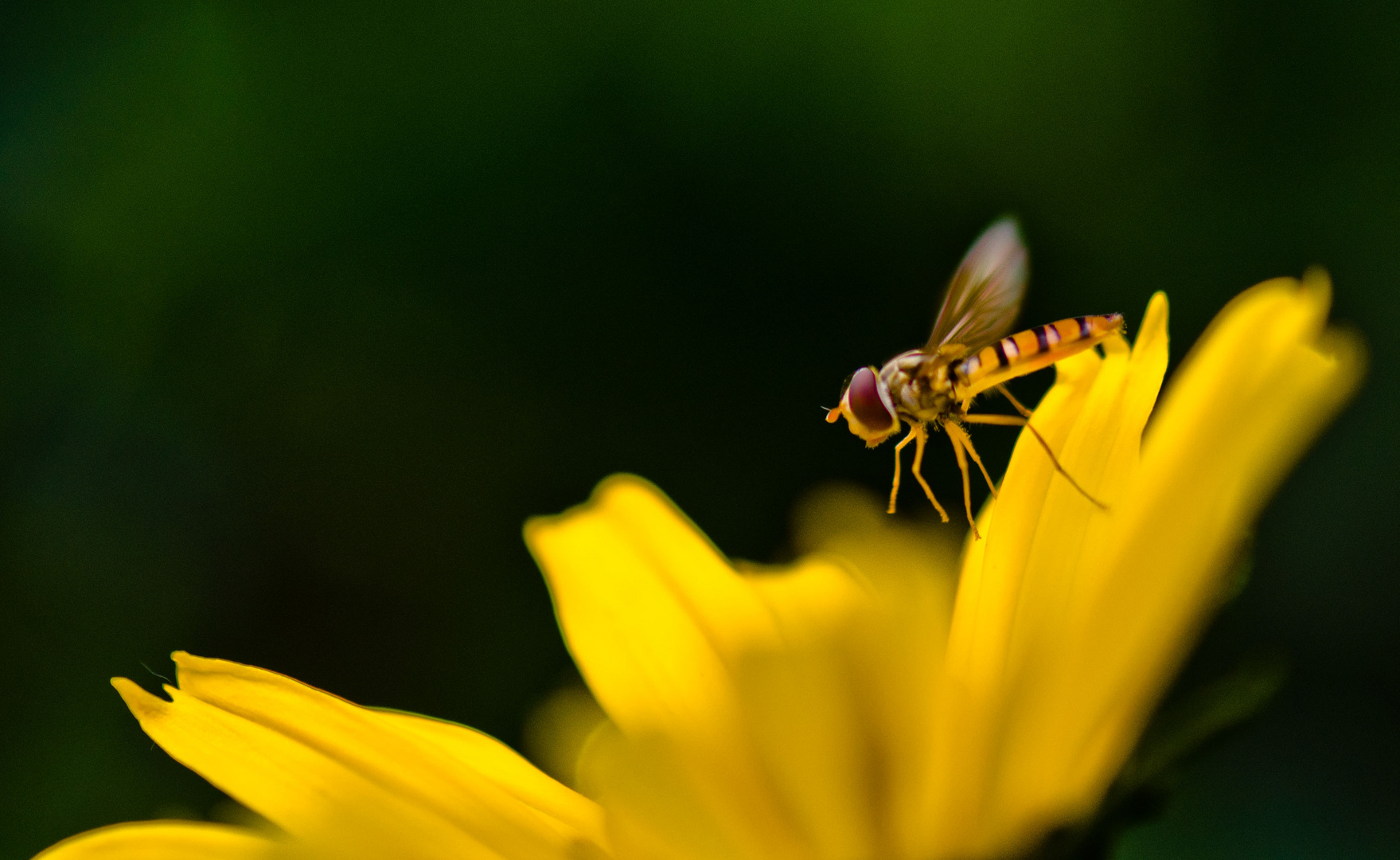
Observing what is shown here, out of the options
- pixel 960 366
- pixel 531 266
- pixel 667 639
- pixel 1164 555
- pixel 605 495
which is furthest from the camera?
pixel 531 266

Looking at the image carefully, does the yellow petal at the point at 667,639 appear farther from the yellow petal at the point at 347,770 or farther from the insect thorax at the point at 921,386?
the insect thorax at the point at 921,386

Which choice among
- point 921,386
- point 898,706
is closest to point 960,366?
point 921,386

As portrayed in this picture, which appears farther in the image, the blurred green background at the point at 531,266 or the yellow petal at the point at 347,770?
the blurred green background at the point at 531,266

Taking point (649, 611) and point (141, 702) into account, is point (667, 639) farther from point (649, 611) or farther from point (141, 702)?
point (141, 702)

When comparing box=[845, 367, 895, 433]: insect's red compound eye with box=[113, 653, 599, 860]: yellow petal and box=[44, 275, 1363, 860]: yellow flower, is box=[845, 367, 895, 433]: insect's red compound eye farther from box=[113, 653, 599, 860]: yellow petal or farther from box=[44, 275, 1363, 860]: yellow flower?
box=[113, 653, 599, 860]: yellow petal

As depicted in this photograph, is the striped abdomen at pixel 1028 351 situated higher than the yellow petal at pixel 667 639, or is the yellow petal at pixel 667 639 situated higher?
the striped abdomen at pixel 1028 351

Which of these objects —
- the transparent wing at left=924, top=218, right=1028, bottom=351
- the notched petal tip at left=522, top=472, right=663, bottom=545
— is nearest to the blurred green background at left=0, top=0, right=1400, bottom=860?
the transparent wing at left=924, top=218, right=1028, bottom=351

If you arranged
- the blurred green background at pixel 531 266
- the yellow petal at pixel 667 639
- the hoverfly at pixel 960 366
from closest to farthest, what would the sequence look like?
the yellow petal at pixel 667 639
the hoverfly at pixel 960 366
the blurred green background at pixel 531 266

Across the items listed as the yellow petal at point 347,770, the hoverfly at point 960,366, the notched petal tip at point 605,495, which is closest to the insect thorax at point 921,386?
the hoverfly at point 960,366
